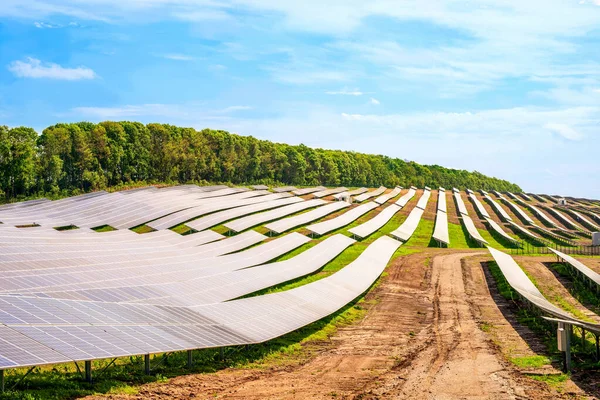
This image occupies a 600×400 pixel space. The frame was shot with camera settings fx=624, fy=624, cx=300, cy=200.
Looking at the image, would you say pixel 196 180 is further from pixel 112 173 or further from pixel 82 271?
pixel 82 271

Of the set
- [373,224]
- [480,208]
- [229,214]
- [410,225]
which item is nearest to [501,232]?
A: [410,225]

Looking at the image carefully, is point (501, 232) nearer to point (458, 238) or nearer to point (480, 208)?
point (458, 238)

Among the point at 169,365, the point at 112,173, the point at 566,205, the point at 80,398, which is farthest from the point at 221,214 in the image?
the point at 566,205

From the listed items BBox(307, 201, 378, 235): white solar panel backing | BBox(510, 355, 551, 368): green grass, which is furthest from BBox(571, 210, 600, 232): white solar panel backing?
BBox(510, 355, 551, 368): green grass

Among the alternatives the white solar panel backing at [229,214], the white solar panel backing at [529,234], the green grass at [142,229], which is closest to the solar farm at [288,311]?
the green grass at [142,229]

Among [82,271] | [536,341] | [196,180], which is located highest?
[196,180]

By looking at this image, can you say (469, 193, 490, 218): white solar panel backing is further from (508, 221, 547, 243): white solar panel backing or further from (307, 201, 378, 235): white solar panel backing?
(307, 201, 378, 235): white solar panel backing
